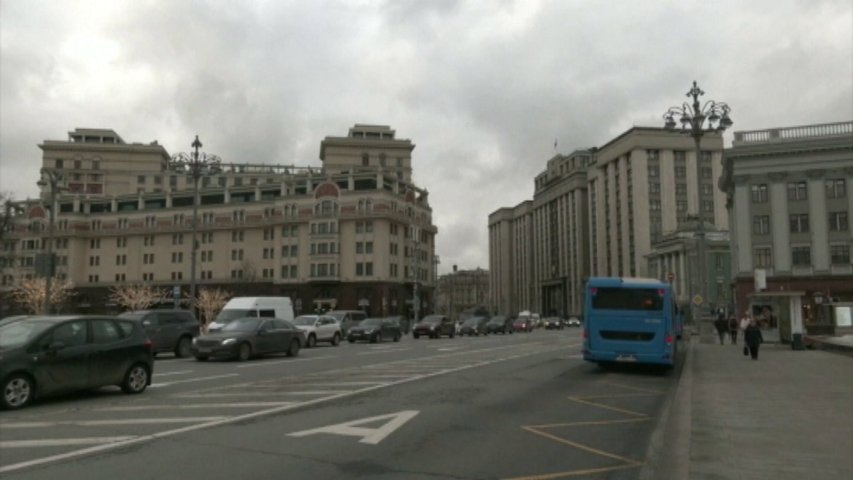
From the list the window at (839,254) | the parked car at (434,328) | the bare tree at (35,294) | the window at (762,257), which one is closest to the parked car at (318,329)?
the parked car at (434,328)

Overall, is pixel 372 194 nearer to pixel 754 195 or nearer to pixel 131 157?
pixel 754 195

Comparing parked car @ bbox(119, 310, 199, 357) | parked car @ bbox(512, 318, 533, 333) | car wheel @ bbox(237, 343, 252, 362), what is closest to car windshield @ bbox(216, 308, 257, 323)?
parked car @ bbox(119, 310, 199, 357)

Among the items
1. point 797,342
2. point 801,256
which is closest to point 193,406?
point 797,342

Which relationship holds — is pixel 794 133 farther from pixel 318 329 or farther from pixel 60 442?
pixel 60 442

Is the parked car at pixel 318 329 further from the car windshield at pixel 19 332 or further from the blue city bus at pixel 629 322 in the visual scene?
the car windshield at pixel 19 332

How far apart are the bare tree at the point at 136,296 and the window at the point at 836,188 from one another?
75751 mm

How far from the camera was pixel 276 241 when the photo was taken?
319 feet

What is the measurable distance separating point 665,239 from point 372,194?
48.8 metres

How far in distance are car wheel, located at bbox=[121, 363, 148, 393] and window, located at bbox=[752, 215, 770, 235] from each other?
63443 mm

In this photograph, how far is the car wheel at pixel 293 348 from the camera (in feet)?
78.7

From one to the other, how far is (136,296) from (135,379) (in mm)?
78323

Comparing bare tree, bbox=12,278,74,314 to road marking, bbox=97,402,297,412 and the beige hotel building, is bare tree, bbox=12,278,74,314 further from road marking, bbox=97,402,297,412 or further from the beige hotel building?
road marking, bbox=97,402,297,412

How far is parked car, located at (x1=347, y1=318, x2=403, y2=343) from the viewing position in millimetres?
37156

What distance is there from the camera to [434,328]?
45.1m
